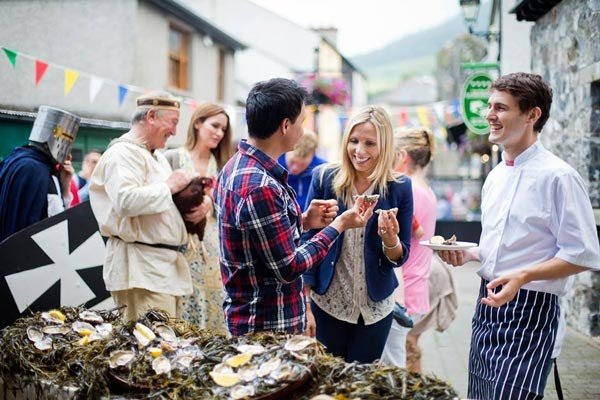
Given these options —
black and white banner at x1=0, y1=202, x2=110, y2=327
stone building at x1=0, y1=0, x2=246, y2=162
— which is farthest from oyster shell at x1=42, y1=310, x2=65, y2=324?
stone building at x1=0, y1=0, x2=246, y2=162

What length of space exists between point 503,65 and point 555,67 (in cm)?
340

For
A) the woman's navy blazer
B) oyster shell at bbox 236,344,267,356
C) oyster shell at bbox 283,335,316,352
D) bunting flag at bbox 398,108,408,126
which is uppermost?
bunting flag at bbox 398,108,408,126

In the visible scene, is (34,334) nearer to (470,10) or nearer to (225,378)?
(225,378)

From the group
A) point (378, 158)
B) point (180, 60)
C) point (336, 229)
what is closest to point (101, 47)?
point (180, 60)

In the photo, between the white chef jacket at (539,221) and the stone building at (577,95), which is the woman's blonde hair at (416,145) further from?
the stone building at (577,95)

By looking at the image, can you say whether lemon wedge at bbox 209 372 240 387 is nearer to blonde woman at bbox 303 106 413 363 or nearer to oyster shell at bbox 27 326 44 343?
oyster shell at bbox 27 326 44 343

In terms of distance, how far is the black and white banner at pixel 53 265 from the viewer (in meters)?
4.55

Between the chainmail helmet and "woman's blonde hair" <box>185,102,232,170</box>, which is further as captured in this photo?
"woman's blonde hair" <box>185,102,232,170</box>

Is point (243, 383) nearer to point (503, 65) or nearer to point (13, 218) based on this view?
point (13, 218)

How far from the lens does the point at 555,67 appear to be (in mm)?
8367

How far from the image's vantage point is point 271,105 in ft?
9.49

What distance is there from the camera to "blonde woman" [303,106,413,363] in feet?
12.8

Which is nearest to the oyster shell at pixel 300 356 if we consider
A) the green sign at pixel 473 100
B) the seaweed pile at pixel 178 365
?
the seaweed pile at pixel 178 365

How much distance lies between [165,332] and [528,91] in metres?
1.92
